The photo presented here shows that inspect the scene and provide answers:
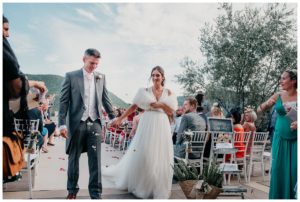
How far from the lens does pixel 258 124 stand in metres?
13.5

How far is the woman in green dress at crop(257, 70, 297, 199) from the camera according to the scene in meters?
4.00

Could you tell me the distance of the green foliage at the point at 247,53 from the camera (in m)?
13.5

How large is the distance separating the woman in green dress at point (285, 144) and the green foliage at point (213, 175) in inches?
24.8

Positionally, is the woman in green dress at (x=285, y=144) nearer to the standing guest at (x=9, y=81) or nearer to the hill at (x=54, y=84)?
the standing guest at (x=9, y=81)

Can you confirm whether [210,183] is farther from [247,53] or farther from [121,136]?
[247,53]

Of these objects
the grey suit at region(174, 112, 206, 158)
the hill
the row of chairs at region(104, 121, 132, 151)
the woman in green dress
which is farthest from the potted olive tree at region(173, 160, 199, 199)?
the hill

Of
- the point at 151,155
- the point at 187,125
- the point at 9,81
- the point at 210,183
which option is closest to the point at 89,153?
the point at 151,155

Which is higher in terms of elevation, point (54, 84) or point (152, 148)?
point (54, 84)

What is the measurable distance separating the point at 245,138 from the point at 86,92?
322cm

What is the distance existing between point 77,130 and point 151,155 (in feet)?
3.51

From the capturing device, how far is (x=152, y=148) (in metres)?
4.65

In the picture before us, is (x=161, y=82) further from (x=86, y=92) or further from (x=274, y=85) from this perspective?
(x=274, y=85)

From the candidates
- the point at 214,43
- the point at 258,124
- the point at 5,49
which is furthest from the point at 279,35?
the point at 5,49

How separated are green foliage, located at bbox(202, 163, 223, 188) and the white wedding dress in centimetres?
65
